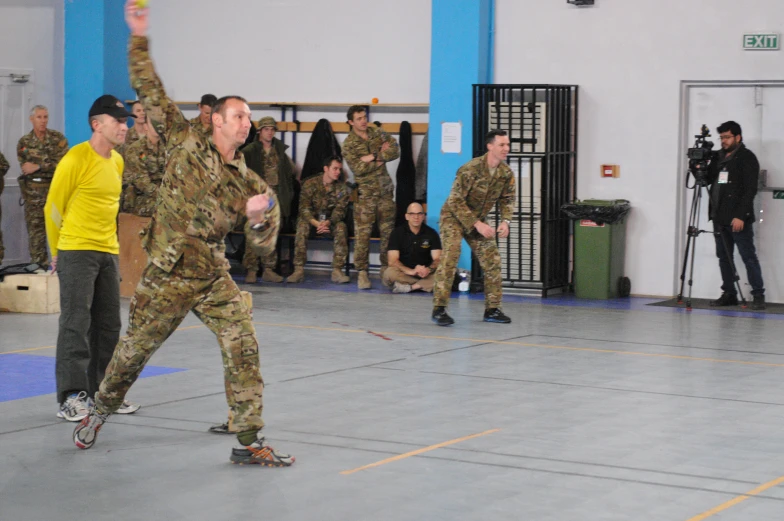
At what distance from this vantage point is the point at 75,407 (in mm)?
7324

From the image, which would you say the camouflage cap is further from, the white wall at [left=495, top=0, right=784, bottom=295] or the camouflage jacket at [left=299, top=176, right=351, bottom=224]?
the white wall at [left=495, top=0, right=784, bottom=295]

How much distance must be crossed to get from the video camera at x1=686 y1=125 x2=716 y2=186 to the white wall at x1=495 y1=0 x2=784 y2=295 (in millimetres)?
885

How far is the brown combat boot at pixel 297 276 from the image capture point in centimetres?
1648

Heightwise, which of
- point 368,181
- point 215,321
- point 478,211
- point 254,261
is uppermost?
point 368,181

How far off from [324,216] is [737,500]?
37.4 feet

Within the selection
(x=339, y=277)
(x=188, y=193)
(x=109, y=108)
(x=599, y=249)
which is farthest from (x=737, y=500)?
(x=339, y=277)

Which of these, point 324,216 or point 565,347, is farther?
point 324,216

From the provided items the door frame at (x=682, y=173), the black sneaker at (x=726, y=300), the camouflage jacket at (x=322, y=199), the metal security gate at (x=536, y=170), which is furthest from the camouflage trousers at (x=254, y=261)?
the black sneaker at (x=726, y=300)

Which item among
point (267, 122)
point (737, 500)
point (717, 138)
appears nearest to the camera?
point (737, 500)

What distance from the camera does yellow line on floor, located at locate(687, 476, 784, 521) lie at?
215 inches

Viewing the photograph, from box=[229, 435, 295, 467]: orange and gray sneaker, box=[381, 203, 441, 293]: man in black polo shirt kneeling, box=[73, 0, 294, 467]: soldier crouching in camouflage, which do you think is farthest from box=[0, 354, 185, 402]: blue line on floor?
box=[381, 203, 441, 293]: man in black polo shirt kneeling

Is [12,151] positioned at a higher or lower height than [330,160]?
higher

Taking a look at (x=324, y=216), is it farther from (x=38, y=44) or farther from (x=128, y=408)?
(x=128, y=408)

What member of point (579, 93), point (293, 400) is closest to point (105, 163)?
point (293, 400)
